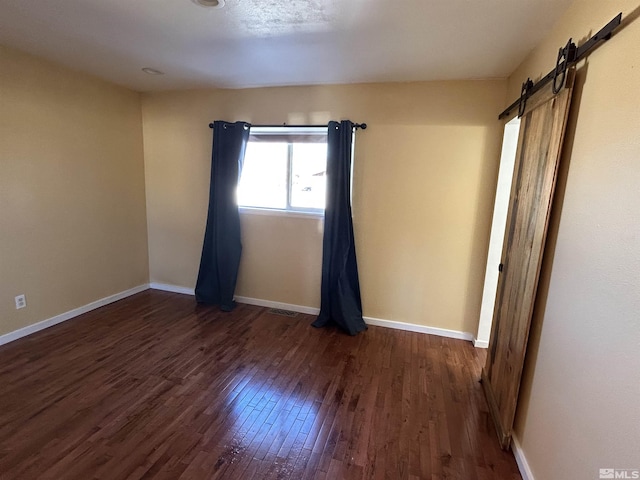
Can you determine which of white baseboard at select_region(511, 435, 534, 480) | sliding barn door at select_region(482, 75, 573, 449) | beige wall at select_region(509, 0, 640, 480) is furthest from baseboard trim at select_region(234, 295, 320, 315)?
beige wall at select_region(509, 0, 640, 480)

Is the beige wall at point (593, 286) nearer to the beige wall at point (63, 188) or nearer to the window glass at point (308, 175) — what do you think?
the window glass at point (308, 175)

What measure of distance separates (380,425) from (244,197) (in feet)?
8.81

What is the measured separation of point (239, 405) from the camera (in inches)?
82.1

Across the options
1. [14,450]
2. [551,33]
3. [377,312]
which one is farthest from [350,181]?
[14,450]

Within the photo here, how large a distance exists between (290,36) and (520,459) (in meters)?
2.88

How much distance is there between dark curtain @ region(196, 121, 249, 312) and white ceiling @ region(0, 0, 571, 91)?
0.65 m

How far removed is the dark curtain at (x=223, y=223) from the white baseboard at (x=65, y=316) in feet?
2.97

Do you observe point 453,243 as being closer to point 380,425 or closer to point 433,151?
point 433,151

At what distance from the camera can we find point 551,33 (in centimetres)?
183

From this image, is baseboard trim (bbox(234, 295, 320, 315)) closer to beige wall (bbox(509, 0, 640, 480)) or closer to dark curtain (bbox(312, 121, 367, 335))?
dark curtain (bbox(312, 121, 367, 335))

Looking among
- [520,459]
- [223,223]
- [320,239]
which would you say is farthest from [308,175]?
[520,459]

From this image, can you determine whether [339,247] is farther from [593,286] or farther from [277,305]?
[593,286]

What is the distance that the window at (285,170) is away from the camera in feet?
10.9

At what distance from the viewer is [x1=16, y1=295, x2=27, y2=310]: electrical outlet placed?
108 inches
